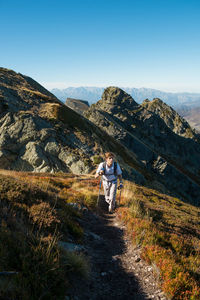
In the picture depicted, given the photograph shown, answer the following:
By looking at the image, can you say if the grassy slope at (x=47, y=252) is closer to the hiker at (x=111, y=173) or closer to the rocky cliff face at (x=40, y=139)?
the hiker at (x=111, y=173)

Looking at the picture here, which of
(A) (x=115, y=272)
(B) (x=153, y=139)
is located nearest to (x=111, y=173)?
(A) (x=115, y=272)

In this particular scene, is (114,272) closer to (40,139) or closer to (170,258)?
(170,258)

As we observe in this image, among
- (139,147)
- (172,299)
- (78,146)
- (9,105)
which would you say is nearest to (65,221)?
(172,299)

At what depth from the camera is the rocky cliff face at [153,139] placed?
181ft

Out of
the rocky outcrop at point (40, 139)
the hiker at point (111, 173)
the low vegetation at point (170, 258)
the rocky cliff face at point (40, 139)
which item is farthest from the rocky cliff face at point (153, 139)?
the low vegetation at point (170, 258)

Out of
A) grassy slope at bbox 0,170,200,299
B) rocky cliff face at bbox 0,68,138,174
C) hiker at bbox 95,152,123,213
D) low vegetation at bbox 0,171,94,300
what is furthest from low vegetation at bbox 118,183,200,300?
rocky cliff face at bbox 0,68,138,174

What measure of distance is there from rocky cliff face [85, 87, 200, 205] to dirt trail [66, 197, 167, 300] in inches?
1858

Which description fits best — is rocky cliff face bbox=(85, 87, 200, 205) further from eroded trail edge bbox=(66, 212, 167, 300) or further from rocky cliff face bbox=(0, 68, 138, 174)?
eroded trail edge bbox=(66, 212, 167, 300)

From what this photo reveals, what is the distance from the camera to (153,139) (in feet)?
245

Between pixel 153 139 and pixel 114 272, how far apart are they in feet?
238

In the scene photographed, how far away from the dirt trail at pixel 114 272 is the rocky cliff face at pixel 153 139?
47.2 metres

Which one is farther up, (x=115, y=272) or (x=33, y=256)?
(x=33, y=256)

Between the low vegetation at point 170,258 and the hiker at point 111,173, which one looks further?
the hiker at point 111,173

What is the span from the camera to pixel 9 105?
97.3 feet
